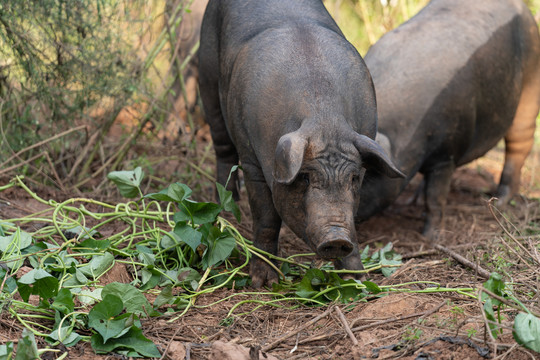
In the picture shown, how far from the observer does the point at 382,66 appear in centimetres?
538

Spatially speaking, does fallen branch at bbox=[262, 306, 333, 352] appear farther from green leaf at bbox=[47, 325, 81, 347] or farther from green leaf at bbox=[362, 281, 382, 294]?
green leaf at bbox=[47, 325, 81, 347]

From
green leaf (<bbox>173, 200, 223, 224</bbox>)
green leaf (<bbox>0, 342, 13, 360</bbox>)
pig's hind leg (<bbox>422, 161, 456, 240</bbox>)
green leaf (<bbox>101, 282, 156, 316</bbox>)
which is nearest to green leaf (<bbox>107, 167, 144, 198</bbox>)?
green leaf (<bbox>173, 200, 223, 224</bbox>)

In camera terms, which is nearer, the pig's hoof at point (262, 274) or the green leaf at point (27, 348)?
the green leaf at point (27, 348)

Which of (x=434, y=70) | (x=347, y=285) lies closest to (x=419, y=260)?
(x=347, y=285)

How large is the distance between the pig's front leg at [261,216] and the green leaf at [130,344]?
1077mm

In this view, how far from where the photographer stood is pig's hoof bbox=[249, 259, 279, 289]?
3947 mm

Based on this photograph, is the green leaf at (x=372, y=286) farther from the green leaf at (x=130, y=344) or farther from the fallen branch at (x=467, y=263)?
the green leaf at (x=130, y=344)

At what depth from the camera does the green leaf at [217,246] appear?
377 cm

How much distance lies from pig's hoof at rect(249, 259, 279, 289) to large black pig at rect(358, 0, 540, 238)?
1.27m

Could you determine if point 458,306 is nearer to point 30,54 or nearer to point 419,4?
point 30,54

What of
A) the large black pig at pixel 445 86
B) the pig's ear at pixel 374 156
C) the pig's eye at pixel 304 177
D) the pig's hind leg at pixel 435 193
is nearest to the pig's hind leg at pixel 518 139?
the large black pig at pixel 445 86

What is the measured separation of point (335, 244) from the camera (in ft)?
10.4

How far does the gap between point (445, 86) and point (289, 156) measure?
8.37 ft

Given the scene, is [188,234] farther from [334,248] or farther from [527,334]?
[527,334]
